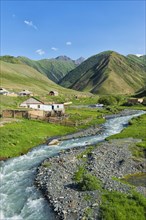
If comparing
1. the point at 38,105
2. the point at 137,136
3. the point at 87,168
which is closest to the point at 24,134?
the point at 137,136

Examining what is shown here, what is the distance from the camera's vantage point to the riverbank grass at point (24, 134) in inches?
2170

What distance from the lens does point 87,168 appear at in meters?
42.4

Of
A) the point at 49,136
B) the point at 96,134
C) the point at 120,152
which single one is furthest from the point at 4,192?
the point at 96,134

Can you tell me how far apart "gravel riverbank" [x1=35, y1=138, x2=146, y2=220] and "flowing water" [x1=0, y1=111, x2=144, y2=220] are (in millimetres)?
1161

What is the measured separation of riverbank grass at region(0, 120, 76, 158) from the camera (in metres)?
55.1

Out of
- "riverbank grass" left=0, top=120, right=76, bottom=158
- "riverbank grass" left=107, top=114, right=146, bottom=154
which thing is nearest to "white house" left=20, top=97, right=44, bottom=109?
"riverbank grass" left=0, top=120, right=76, bottom=158

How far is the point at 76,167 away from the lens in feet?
143

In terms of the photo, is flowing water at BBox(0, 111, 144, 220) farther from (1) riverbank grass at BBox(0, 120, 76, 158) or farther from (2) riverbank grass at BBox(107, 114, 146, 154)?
(2) riverbank grass at BBox(107, 114, 146, 154)

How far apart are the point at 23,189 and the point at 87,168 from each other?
10.0 metres

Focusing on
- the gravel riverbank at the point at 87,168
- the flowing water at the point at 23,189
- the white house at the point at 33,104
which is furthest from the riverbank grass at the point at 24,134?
the white house at the point at 33,104

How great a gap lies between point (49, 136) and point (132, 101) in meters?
117

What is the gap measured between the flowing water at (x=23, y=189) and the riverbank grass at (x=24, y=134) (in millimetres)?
2391

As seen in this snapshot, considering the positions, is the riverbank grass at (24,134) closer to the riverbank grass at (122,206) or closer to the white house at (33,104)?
the riverbank grass at (122,206)

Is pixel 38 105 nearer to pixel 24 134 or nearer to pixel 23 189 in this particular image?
pixel 24 134
